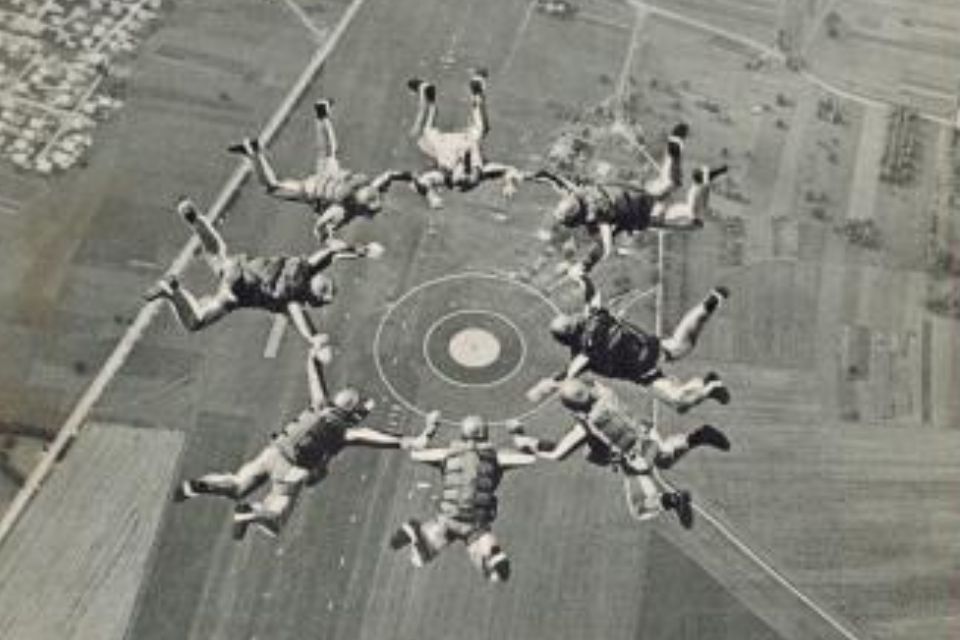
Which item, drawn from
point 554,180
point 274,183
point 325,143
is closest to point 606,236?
point 554,180

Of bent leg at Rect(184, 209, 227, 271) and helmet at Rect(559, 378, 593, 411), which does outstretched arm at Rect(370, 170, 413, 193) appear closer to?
bent leg at Rect(184, 209, 227, 271)

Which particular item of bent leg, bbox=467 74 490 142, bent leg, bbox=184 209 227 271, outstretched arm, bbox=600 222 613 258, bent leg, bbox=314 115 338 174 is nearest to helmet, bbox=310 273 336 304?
bent leg, bbox=184 209 227 271

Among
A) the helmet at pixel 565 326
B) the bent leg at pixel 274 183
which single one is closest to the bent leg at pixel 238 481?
the helmet at pixel 565 326

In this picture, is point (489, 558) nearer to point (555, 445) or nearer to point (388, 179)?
point (555, 445)

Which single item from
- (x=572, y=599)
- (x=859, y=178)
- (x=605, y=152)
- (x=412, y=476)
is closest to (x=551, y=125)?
(x=605, y=152)

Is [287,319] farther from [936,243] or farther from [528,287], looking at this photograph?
[936,243]

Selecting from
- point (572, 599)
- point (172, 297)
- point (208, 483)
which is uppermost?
point (172, 297)
